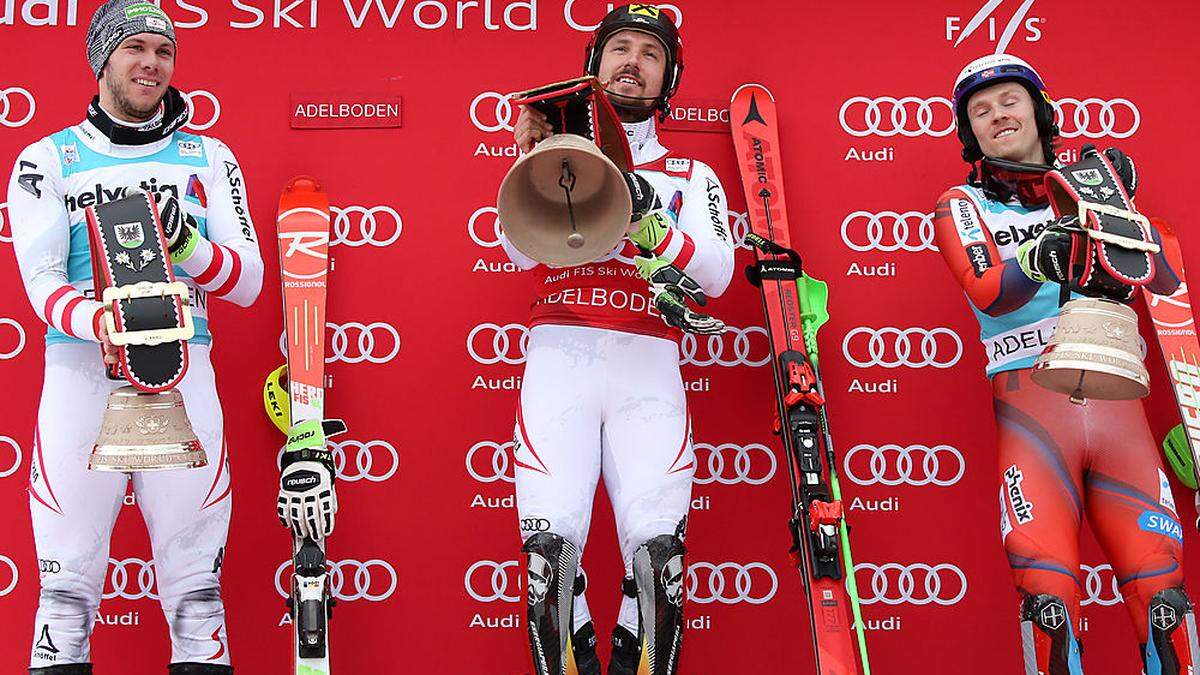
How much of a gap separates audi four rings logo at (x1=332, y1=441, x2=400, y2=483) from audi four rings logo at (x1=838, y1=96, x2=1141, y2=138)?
217cm

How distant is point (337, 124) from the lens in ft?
16.5

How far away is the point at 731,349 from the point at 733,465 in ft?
1.44

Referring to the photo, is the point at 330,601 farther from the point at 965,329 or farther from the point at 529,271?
the point at 965,329

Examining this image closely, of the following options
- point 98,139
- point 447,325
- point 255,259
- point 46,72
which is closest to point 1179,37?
point 447,325

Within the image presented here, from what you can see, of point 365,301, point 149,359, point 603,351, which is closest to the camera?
point 149,359

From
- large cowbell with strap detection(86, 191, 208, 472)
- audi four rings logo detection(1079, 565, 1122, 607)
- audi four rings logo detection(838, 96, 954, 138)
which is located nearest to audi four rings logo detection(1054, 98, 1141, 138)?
audi four rings logo detection(838, 96, 954, 138)

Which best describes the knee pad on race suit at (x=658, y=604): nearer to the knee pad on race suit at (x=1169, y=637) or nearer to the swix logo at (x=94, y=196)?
the knee pad on race suit at (x=1169, y=637)

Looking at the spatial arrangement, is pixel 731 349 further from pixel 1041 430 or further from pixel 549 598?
pixel 549 598

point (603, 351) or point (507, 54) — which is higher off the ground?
point (507, 54)

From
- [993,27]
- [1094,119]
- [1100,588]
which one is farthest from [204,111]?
[1100,588]

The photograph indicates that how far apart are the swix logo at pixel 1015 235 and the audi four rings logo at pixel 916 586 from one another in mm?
1352

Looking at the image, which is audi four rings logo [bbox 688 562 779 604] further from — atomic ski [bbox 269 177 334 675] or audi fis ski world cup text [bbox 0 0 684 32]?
audi fis ski world cup text [bbox 0 0 684 32]

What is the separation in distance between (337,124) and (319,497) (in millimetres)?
1610

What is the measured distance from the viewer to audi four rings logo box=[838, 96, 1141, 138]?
202 inches
